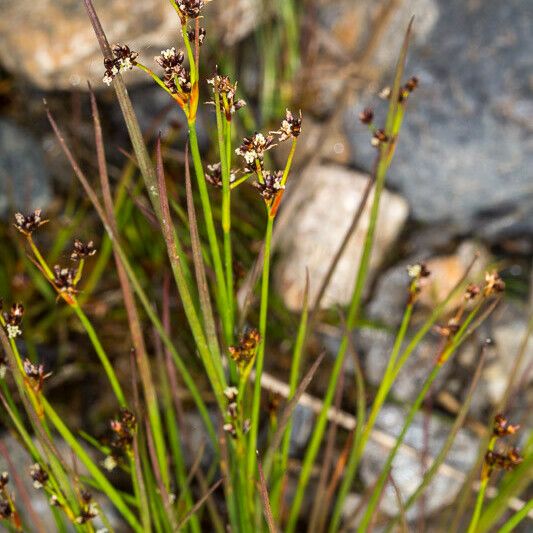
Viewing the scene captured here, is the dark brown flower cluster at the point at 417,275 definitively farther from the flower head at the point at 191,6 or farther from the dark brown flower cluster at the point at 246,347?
the flower head at the point at 191,6

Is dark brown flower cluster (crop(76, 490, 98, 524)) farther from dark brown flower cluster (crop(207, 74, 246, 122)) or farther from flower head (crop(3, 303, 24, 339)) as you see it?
dark brown flower cluster (crop(207, 74, 246, 122))

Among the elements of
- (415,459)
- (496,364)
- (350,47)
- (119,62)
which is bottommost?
(119,62)

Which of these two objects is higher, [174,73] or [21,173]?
[21,173]

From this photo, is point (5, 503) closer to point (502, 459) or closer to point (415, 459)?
point (502, 459)

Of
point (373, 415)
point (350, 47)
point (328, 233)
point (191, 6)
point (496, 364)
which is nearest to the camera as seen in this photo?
point (191, 6)

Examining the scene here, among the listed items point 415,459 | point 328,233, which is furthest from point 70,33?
point 415,459

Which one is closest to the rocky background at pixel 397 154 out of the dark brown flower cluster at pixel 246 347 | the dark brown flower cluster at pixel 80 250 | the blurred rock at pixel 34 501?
the blurred rock at pixel 34 501
